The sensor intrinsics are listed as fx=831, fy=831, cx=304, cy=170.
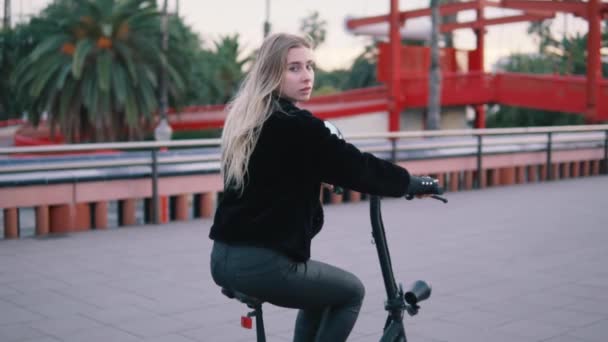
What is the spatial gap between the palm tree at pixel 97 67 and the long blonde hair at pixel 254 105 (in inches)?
949

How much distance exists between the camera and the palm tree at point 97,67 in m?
27.2

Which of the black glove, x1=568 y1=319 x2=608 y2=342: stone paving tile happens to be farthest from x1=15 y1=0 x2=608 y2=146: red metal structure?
the black glove

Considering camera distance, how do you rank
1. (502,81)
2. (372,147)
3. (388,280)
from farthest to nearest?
1. (502,81)
2. (372,147)
3. (388,280)

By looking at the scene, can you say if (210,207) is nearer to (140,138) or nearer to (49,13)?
(140,138)

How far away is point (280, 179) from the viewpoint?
9.43 feet

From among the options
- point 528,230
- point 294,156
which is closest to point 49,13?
point 528,230

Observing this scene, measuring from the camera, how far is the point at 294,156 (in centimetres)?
286

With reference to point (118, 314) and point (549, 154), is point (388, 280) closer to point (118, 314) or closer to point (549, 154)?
point (118, 314)

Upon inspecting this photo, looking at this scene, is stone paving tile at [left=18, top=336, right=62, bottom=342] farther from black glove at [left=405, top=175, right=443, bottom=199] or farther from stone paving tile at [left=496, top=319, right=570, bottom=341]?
black glove at [left=405, top=175, right=443, bottom=199]

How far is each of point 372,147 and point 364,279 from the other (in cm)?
589

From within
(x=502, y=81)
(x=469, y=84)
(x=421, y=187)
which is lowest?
(x=421, y=187)

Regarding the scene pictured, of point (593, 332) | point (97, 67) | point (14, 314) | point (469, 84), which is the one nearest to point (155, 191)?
point (14, 314)

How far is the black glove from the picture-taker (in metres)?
3.03

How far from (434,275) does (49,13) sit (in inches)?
1022
